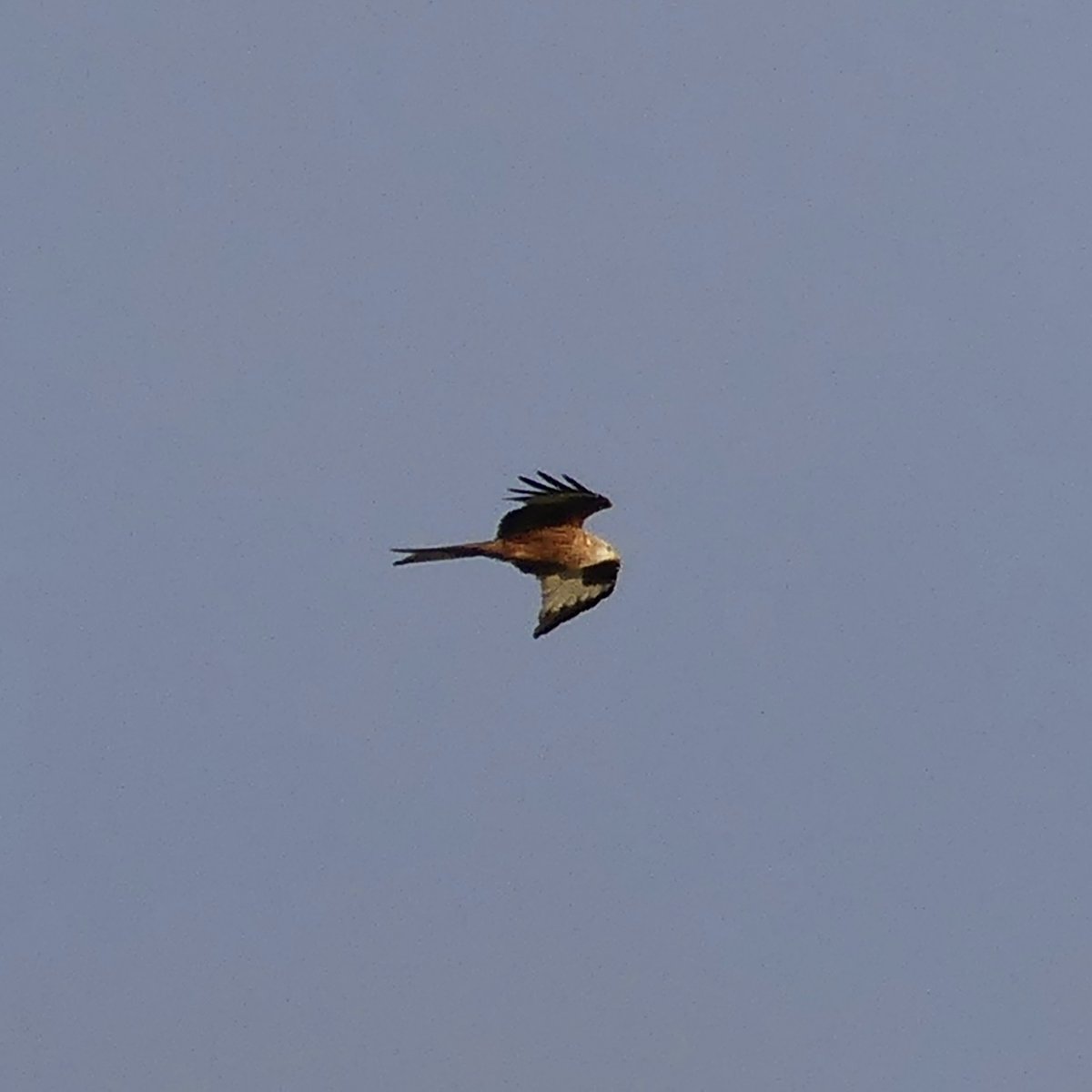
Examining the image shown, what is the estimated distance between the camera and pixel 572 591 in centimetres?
2888

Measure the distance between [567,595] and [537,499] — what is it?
2.32 meters

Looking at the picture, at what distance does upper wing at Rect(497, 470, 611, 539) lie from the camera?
2648 centimetres

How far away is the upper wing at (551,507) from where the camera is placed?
86.9ft

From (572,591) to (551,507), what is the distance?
1953mm

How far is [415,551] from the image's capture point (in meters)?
26.1

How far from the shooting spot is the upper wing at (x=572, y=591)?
28578 mm

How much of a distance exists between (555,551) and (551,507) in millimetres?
885

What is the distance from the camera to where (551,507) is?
27.2 m

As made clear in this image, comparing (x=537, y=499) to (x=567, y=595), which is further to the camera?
(x=567, y=595)

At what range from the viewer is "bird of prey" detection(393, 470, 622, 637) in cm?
2662

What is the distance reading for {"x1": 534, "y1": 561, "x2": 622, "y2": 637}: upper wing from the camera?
28.6 meters

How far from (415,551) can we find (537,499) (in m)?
1.57

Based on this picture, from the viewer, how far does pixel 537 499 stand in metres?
26.9

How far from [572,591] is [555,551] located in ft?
3.53
